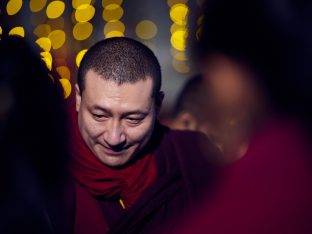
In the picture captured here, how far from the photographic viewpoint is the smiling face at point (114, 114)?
1.21 m

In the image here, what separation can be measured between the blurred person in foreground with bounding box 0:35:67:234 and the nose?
0.22 meters

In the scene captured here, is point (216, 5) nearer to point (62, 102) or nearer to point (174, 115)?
point (62, 102)

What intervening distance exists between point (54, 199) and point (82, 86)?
0.37 meters

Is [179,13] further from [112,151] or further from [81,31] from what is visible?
[112,151]

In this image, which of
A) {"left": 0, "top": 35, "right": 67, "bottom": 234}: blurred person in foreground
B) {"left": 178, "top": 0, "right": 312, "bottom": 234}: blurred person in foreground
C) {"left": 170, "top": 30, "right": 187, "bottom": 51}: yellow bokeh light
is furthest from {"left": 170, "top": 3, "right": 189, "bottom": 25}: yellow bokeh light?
{"left": 0, "top": 35, "right": 67, "bottom": 234}: blurred person in foreground

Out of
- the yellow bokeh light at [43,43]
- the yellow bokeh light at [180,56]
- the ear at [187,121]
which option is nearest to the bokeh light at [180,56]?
the yellow bokeh light at [180,56]

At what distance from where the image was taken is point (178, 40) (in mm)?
2850

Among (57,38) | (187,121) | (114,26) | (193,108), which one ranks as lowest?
(187,121)

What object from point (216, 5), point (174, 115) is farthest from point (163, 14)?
point (216, 5)

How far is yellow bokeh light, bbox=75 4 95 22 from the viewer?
234cm

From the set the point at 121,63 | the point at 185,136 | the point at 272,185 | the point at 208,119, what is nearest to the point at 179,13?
the point at 208,119

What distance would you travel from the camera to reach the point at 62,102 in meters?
1.45

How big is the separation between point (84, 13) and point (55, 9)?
0.29 meters

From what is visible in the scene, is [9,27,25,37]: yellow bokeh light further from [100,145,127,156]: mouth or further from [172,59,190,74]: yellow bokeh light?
[172,59,190,74]: yellow bokeh light
